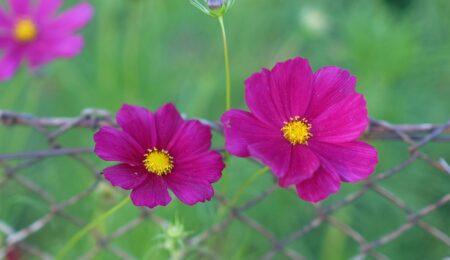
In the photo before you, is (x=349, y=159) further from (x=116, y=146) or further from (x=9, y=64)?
(x=9, y=64)

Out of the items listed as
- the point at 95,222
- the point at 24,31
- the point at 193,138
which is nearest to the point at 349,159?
the point at 193,138

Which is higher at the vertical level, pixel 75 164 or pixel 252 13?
pixel 252 13

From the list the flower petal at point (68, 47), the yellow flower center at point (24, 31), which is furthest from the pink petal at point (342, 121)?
the yellow flower center at point (24, 31)

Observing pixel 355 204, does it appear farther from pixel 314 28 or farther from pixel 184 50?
pixel 184 50

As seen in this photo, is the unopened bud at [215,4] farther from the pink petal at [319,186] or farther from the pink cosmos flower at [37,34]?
the pink cosmos flower at [37,34]

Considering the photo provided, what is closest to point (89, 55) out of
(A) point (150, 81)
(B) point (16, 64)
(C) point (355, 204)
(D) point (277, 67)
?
(A) point (150, 81)
